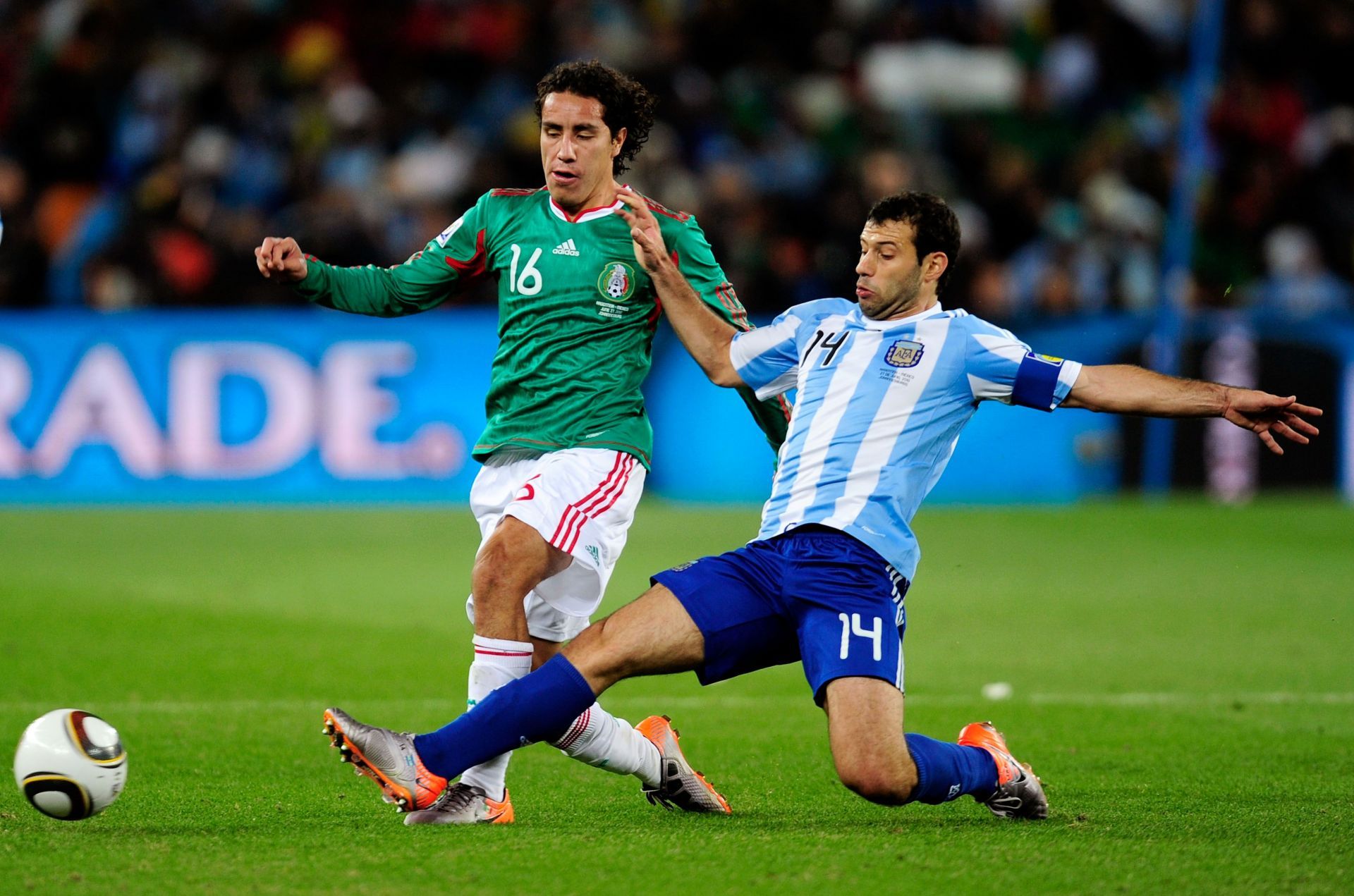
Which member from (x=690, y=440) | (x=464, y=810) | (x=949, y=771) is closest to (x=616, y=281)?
(x=464, y=810)

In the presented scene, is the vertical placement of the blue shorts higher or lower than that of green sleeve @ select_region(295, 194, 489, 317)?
lower

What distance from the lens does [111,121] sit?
693 inches

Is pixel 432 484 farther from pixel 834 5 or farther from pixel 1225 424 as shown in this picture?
pixel 834 5

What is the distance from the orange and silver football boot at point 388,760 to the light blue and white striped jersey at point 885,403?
48.8 inches

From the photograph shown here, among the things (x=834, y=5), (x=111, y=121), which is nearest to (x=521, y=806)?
(x=111, y=121)

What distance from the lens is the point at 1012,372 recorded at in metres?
5.18

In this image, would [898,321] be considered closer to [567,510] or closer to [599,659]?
[567,510]

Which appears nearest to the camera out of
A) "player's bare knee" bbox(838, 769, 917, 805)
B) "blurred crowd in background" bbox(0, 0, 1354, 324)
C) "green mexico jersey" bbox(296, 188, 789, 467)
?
"player's bare knee" bbox(838, 769, 917, 805)

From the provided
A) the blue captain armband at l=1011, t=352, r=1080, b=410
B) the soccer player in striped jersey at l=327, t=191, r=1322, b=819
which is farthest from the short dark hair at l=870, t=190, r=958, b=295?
the blue captain armband at l=1011, t=352, r=1080, b=410

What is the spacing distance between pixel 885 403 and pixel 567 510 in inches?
39.3

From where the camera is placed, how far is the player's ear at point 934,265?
17.6 ft

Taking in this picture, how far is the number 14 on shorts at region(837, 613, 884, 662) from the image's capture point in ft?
16.5

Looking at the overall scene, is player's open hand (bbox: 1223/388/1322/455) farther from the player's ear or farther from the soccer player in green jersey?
the soccer player in green jersey

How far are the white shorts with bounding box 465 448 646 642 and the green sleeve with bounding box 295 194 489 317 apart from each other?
614 millimetres
